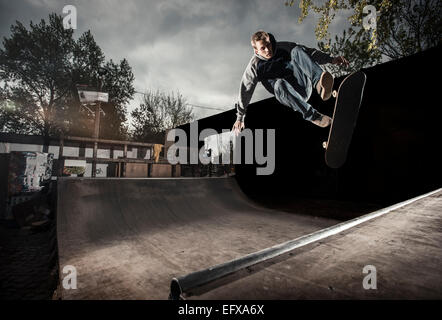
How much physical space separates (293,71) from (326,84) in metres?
0.96

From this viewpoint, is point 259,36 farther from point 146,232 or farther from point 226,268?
point 226,268

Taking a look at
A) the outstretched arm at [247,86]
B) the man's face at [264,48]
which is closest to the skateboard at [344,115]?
the man's face at [264,48]

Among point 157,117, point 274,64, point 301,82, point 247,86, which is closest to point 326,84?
point 301,82

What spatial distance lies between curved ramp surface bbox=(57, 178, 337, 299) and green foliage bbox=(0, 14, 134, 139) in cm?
1653

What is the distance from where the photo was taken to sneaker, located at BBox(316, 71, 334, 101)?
206 inches

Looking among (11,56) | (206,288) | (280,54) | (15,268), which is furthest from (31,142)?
(206,288)

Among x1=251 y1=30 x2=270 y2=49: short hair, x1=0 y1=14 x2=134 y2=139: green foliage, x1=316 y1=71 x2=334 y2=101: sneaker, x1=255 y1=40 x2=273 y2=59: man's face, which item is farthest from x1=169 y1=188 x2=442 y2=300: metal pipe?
x1=0 y1=14 x2=134 y2=139: green foliage

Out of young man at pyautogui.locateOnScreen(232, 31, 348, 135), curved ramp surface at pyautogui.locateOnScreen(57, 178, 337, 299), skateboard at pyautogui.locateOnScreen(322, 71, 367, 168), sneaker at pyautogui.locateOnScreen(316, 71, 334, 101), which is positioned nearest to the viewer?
curved ramp surface at pyautogui.locateOnScreen(57, 178, 337, 299)

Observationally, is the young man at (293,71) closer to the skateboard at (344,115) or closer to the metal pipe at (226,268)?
the skateboard at (344,115)

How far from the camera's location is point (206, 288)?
0.91 m

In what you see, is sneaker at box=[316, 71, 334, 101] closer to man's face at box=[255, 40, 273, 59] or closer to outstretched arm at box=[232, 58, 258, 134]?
man's face at box=[255, 40, 273, 59]

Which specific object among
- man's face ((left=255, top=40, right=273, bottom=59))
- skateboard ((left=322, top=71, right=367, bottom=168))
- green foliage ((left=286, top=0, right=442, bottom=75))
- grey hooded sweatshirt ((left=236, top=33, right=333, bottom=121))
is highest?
green foliage ((left=286, top=0, right=442, bottom=75))

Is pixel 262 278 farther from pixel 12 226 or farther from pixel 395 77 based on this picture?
pixel 12 226

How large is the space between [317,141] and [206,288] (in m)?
6.22
